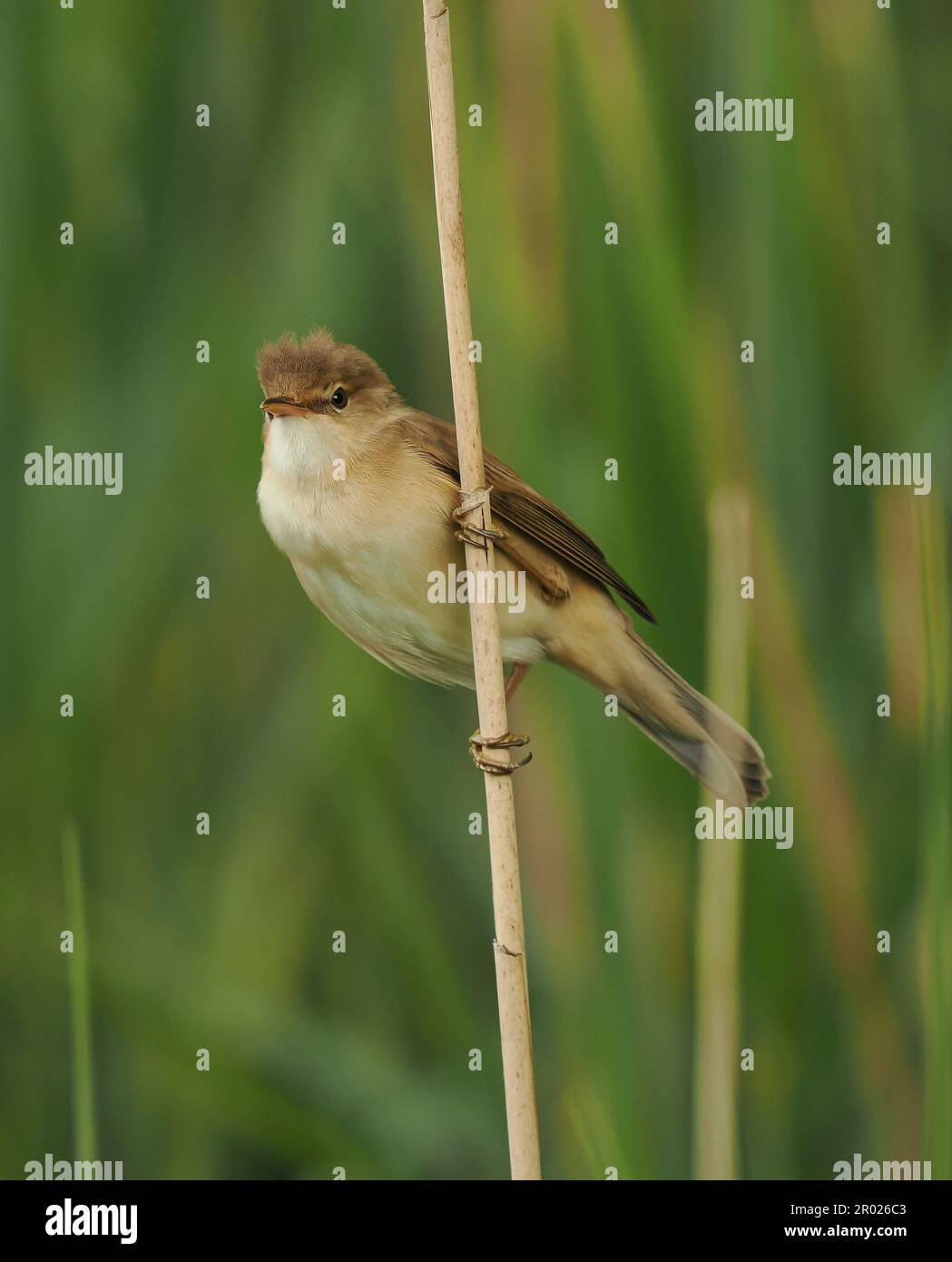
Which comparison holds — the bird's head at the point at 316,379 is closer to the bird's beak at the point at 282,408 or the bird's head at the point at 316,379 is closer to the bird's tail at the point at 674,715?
the bird's beak at the point at 282,408

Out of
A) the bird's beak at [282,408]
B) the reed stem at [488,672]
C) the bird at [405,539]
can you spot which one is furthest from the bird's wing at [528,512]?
the reed stem at [488,672]

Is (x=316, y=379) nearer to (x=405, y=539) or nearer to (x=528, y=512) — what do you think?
(x=405, y=539)

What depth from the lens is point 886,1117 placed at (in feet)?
9.23

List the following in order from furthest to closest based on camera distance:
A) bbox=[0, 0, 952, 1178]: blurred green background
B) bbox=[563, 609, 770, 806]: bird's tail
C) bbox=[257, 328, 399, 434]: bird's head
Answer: bbox=[563, 609, 770, 806]: bird's tail → bbox=[257, 328, 399, 434]: bird's head → bbox=[0, 0, 952, 1178]: blurred green background

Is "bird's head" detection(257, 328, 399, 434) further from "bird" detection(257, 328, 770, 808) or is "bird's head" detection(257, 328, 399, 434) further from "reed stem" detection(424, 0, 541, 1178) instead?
"reed stem" detection(424, 0, 541, 1178)

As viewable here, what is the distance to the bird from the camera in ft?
9.45

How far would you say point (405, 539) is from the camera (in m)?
2.87

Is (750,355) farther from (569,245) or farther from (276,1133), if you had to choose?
(276,1133)

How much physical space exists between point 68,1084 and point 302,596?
4.49 feet

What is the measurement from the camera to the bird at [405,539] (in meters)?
2.88

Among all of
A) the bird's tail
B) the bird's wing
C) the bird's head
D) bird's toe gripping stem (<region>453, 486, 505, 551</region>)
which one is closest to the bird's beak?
the bird's head

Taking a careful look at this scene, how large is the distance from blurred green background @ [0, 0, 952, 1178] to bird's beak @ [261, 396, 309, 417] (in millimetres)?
377

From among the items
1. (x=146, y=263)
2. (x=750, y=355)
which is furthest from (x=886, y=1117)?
(x=146, y=263)

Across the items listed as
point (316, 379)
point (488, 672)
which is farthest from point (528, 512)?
point (488, 672)
